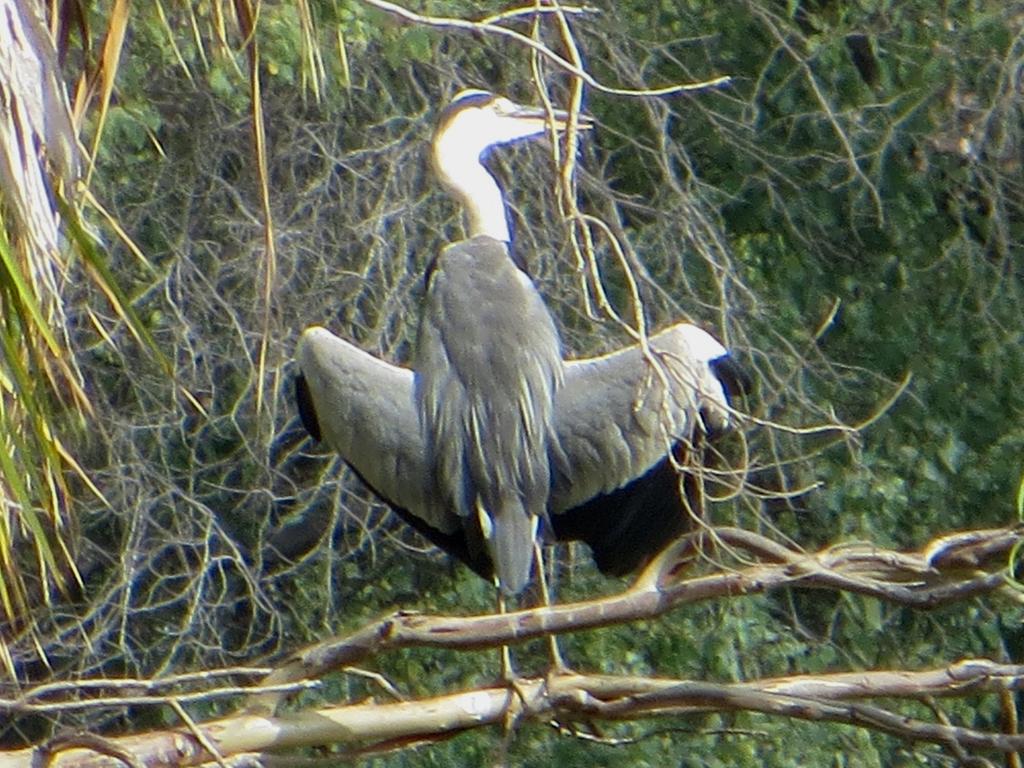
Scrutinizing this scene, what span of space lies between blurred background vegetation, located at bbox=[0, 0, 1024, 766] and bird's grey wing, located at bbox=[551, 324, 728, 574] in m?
0.39

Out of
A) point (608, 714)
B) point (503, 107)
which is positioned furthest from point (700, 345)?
point (608, 714)

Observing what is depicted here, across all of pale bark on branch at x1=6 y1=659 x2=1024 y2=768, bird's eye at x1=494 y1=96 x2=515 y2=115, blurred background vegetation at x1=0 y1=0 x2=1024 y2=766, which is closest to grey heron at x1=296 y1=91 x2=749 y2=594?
bird's eye at x1=494 y1=96 x2=515 y2=115

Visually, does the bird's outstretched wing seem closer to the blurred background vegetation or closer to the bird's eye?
the blurred background vegetation

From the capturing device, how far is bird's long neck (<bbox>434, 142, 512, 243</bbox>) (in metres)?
4.03

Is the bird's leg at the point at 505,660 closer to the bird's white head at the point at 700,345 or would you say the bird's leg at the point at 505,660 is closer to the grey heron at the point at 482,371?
the grey heron at the point at 482,371

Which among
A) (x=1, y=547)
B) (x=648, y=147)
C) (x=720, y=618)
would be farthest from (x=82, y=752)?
(x=648, y=147)

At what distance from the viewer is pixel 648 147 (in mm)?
4547

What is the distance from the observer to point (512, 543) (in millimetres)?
3721

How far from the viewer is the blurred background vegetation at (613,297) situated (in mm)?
4277

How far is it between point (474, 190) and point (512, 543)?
0.80 meters

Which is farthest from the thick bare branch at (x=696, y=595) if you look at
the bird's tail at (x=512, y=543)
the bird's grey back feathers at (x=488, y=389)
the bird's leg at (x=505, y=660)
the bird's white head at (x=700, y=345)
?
the bird's grey back feathers at (x=488, y=389)

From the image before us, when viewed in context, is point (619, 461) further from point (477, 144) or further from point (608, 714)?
point (608, 714)

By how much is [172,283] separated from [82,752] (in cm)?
206

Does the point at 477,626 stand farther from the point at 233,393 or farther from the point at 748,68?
the point at 748,68
